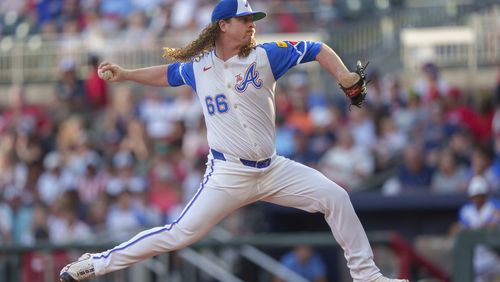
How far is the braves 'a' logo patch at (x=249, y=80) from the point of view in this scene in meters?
8.27

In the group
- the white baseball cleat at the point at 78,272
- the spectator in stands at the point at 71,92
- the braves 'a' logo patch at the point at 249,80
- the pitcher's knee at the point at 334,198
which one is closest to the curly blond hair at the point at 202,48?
the braves 'a' logo patch at the point at 249,80

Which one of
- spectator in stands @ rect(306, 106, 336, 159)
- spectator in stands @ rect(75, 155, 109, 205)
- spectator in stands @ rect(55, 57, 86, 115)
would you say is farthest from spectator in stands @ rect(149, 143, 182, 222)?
spectator in stands @ rect(55, 57, 86, 115)

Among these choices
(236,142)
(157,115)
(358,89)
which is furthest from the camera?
(157,115)

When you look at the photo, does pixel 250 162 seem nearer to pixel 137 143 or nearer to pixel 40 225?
pixel 40 225

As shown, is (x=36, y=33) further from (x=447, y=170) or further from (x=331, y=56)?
(x=331, y=56)

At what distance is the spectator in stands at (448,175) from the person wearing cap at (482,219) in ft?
2.52

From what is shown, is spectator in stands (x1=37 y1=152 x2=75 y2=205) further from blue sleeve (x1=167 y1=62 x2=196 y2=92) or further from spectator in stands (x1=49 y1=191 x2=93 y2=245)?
blue sleeve (x1=167 y1=62 x2=196 y2=92)

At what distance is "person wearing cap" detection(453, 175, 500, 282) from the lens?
12.7 meters

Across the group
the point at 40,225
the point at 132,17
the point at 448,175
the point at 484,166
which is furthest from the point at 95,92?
the point at 484,166

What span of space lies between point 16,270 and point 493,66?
6825 mm

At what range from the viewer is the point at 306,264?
46.6 ft

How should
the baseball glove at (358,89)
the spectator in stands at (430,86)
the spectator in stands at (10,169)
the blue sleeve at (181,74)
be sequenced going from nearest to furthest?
the baseball glove at (358,89), the blue sleeve at (181,74), the spectator in stands at (430,86), the spectator in stands at (10,169)

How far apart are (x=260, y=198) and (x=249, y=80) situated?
84cm

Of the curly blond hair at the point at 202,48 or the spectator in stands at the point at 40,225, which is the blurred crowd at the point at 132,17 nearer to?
the spectator in stands at the point at 40,225
